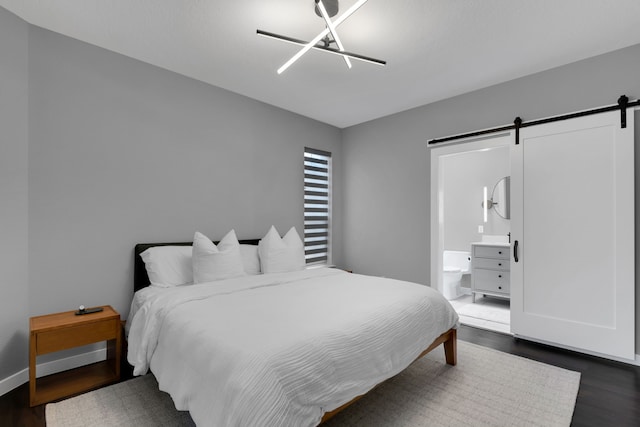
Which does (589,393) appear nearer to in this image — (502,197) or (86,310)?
(502,197)

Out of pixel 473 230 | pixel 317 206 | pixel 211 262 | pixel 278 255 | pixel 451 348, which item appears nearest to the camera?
pixel 451 348

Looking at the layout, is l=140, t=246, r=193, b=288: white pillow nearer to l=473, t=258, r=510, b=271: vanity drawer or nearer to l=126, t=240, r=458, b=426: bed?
l=126, t=240, r=458, b=426: bed

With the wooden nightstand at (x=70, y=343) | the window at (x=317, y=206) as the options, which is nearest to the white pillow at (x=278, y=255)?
the window at (x=317, y=206)

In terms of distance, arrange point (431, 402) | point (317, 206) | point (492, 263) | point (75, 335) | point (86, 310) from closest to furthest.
→ 1. point (431, 402)
2. point (75, 335)
3. point (86, 310)
4. point (492, 263)
5. point (317, 206)

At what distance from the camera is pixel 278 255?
3.42m

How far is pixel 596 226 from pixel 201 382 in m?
3.45

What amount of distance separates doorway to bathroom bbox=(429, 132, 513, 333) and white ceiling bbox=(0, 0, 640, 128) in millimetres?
1025

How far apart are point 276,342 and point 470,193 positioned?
4.86 meters

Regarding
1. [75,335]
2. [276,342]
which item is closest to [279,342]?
[276,342]

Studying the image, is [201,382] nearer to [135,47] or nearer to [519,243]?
[135,47]

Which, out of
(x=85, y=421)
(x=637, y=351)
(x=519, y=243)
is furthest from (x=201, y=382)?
(x=637, y=351)

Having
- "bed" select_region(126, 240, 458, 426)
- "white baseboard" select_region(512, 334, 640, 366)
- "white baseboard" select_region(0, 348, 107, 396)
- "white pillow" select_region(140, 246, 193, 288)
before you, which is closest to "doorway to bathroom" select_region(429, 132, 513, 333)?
"white baseboard" select_region(512, 334, 640, 366)

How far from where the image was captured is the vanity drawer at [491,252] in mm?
4457

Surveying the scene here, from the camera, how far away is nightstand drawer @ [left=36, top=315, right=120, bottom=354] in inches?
84.9
